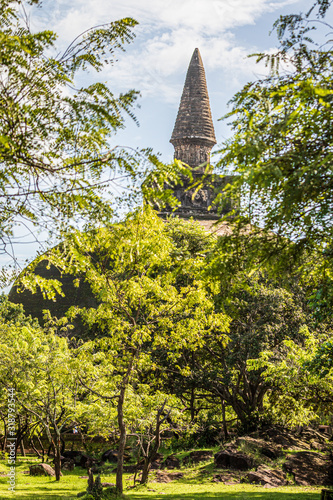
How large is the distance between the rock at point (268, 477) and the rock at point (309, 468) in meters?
0.43

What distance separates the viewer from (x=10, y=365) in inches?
621

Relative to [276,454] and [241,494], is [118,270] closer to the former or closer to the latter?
[241,494]

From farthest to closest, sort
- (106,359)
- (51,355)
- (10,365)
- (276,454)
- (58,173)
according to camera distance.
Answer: (276,454)
(10,365)
(51,355)
(106,359)
(58,173)

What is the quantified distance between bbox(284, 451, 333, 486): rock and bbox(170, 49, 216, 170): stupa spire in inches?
1537

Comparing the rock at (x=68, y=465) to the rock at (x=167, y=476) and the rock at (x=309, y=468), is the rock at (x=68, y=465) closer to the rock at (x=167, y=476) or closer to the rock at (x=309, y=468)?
the rock at (x=167, y=476)

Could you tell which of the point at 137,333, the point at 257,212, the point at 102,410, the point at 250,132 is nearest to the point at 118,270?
the point at 137,333

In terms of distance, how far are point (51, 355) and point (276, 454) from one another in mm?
8898

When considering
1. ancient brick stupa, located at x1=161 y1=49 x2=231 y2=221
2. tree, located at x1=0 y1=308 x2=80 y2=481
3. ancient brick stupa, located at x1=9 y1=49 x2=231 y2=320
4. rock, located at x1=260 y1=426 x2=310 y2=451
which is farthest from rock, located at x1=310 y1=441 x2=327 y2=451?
ancient brick stupa, located at x1=161 y1=49 x2=231 y2=221

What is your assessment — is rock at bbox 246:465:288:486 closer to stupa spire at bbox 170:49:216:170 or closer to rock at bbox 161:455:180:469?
rock at bbox 161:455:180:469

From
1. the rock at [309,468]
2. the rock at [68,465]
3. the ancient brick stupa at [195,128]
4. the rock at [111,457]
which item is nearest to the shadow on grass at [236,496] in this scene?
the rock at [309,468]

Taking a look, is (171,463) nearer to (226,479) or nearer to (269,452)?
(226,479)

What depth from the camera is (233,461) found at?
1616 cm

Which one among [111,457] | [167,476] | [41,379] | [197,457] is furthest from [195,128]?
[167,476]

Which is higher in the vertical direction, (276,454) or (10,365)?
(10,365)
